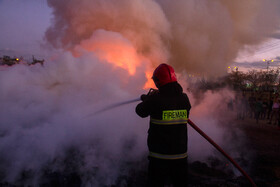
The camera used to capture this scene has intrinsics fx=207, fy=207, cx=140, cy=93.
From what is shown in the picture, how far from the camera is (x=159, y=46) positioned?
6105 millimetres

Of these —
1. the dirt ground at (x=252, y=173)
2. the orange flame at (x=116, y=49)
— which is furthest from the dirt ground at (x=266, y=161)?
the orange flame at (x=116, y=49)

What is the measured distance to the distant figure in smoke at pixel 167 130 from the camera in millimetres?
1933

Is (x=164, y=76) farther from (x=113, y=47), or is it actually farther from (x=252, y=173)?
(x=113, y=47)

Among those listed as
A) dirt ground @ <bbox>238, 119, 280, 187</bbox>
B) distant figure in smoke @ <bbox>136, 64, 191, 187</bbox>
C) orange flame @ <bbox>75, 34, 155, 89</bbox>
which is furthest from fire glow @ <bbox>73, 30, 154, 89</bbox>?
distant figure in smoke @ <bbox>136, 64, 191, 187</bbox>

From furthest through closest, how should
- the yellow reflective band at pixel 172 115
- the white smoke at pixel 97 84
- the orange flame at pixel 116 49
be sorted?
the orange flame at pixel 116 49
the white smoke at pixel 97 84
the yellow reflective band at pixel 172 115

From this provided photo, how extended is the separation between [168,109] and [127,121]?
221 centimetres

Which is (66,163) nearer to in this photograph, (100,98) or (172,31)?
(100,98)

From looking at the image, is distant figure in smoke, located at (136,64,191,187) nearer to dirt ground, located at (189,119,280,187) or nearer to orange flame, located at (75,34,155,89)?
dirt ground, located at (189,119,280,187)

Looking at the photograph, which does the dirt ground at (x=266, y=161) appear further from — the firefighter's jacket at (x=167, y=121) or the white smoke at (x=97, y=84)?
the firefighter's jacket at (x=167, y=121)

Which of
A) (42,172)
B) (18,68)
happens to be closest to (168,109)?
(42,172)

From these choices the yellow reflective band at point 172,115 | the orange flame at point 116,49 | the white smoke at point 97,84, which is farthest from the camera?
the orange flame at point 116,49

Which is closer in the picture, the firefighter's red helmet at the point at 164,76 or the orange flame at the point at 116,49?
the firefighter's red helmet at the point at 164,76

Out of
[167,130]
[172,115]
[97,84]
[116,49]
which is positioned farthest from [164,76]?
[116,49]

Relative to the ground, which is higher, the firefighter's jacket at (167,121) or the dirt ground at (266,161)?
the firefighter's jacket at (167,121)
